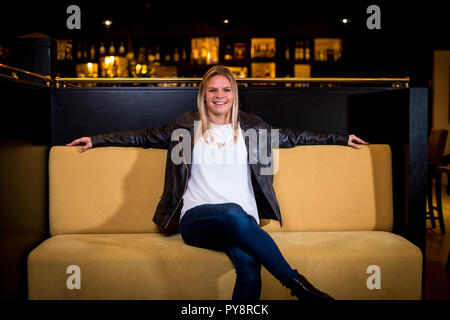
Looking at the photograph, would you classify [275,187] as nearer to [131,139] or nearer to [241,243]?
[241,243]

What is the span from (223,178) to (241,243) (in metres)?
0.41

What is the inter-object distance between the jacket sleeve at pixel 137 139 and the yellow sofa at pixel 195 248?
6 centimetres

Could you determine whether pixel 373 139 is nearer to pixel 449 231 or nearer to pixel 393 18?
pixel 449 231

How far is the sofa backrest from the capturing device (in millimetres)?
2512

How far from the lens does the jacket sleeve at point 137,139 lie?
2494 millimetres

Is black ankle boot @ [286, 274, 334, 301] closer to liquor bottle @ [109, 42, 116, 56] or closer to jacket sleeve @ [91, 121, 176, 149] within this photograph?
jacket sleeve @ [91, 121, 176, 149]

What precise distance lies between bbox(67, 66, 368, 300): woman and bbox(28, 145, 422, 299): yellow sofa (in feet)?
0.30

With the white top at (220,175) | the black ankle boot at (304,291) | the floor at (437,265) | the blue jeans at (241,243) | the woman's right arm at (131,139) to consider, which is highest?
the woman's right arm at (131,139)

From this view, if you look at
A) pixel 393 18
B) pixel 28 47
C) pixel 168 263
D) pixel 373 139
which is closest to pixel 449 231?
pixel 373 139

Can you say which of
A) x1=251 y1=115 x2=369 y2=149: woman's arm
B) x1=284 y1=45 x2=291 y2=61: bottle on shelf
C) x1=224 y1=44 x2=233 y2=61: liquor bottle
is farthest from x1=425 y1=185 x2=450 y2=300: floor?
x1=224 y1=44 x2=233 y2=61: liquor bottle

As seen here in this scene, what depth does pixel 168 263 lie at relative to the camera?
2.05 metres

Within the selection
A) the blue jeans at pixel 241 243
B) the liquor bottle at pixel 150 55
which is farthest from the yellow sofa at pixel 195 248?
the liquor bottle at pixel 150 55

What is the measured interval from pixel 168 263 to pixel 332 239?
866 millimetres

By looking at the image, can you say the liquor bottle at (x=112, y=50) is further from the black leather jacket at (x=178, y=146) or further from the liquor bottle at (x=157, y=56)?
the black leather jacket at (x=178, y=146)
